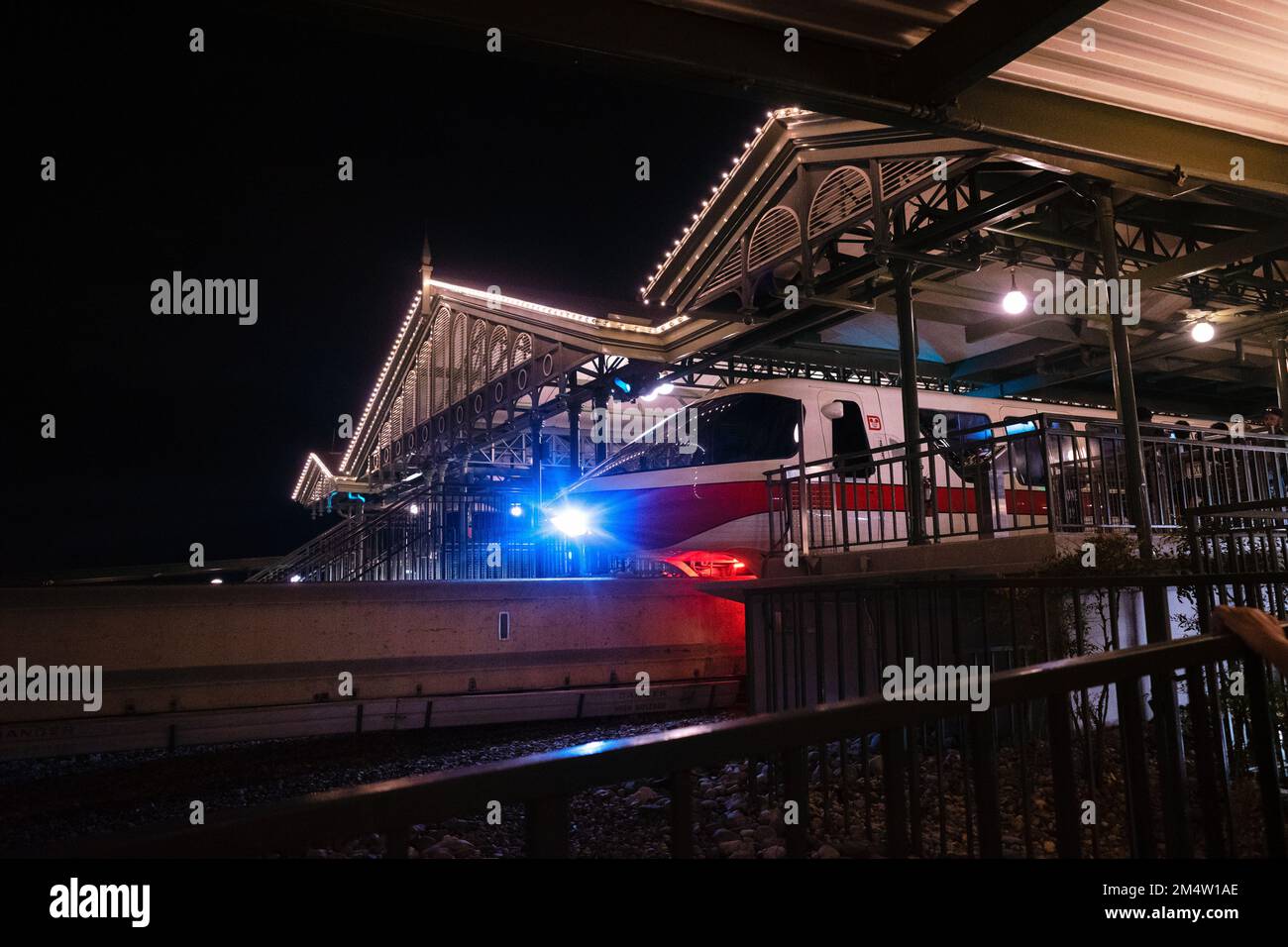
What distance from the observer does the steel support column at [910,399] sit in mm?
11078

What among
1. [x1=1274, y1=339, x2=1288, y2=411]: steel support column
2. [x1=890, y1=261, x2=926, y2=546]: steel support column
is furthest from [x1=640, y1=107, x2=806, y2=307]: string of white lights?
[x1=1274, y1=339, x2=1288, y2=411]: steel support column

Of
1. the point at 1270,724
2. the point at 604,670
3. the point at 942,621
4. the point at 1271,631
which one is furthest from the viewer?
the point at 604,670

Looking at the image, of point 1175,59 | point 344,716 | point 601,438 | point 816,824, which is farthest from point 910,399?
point 601,438

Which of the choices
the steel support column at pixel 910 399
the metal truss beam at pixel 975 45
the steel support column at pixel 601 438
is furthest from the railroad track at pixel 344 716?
the metal truss beam at pixel 975 45

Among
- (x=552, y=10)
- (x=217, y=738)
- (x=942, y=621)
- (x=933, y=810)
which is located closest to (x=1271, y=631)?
(x=933, y=810)

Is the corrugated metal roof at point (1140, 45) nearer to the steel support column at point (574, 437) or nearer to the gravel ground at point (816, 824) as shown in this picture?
the gravel ground at point (816, 824)

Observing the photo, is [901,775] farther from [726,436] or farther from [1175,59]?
[726,436]

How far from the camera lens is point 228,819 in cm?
133

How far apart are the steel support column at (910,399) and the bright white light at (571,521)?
4799 mm

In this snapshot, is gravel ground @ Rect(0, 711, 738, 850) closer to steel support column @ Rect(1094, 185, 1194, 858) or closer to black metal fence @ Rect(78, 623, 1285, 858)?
steel support column @ Rect(1094, 185, 1194, 858)

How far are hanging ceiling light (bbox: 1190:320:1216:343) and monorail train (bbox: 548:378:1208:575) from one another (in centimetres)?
442

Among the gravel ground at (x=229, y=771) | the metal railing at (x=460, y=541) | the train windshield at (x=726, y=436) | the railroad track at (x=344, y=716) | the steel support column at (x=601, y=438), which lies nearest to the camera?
the gravel ground at (x=229, y=771)
